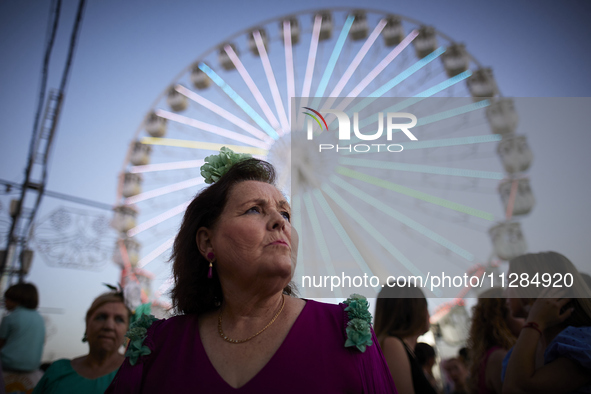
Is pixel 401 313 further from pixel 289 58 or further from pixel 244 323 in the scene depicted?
pixel 289 58

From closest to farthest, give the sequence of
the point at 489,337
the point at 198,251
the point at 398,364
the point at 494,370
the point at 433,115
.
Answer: the point at 198,251, the point at 398,364, the point at 494,370, the point at 489,337, the point at 433,115

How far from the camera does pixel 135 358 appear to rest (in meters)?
1.46

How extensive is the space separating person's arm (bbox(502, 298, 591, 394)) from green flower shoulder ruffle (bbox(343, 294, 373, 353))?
0.92 meters

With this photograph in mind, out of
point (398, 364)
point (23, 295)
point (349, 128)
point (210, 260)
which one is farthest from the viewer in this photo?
point (349, 128)

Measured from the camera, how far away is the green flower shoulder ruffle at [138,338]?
146 cm

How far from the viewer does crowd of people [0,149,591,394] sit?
51.8 inches

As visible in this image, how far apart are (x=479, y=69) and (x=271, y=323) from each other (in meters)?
9.40

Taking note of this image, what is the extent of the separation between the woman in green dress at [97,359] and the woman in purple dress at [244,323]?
3.60 feet

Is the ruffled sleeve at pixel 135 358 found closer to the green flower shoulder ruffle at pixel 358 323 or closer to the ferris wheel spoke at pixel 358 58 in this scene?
the green flower shoulder ruffle at pixel 358 323

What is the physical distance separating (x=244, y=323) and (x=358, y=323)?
396mm

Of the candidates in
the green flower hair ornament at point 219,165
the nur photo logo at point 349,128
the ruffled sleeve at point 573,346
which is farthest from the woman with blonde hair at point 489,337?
the nur photo logo at point 349,128

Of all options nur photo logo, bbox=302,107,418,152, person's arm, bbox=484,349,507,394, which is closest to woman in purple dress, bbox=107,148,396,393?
person's arm, bbox=484,349,507,394

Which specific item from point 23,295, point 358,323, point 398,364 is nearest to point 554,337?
point 398,364

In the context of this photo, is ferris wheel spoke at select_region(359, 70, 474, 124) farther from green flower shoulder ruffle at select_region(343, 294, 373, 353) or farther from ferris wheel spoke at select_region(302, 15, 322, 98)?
green flower shoulder ruffle at select_region(343, 294, 373, 353)
